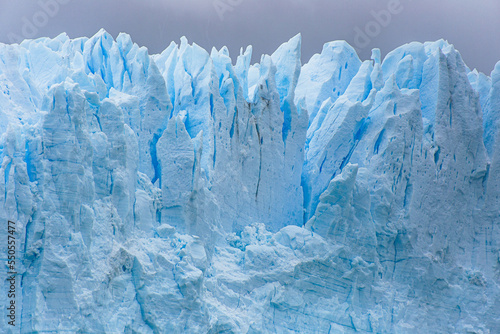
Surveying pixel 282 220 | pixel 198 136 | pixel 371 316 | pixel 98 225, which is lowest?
pixel 371 316

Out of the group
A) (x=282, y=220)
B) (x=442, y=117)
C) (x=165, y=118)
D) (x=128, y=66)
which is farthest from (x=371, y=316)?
(x=128, y=66)

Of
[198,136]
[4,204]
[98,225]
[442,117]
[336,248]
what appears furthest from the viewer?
[442,117]

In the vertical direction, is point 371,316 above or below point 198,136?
below

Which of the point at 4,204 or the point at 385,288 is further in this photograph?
the point at 385,288

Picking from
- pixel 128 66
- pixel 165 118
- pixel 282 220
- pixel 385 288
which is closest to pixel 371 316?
pixel 385 288

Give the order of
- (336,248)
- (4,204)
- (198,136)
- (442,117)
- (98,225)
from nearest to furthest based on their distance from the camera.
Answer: (4,204)
(98,225)
(198,136)
(336,248)
(442,117)

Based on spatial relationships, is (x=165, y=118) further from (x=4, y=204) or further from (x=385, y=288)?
(x=385, y=288)

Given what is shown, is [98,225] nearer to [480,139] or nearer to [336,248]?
[336,248]
